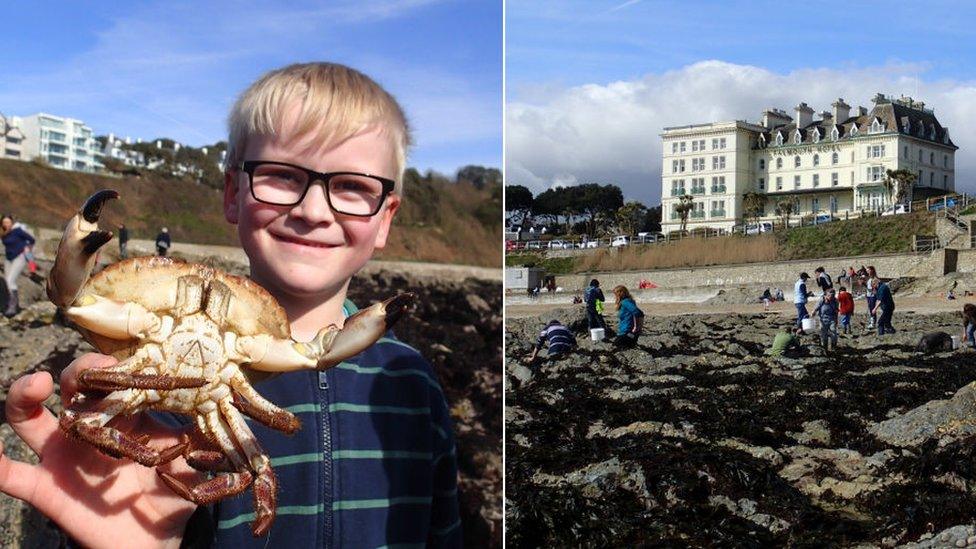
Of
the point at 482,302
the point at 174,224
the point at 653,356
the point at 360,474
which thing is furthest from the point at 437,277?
the point at 360,474

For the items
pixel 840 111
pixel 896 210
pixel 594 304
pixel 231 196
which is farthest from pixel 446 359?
pixel 231 196

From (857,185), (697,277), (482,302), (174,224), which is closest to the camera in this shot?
(857,185)

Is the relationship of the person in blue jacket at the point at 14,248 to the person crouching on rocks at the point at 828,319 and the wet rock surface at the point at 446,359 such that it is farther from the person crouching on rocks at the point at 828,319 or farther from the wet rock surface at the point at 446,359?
the person crouching on rocks at the point at 828,319

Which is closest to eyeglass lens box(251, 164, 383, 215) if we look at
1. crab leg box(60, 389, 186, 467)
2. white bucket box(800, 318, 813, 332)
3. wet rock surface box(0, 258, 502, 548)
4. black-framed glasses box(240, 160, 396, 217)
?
black-framed glasses box(240, 160, 396, 217)

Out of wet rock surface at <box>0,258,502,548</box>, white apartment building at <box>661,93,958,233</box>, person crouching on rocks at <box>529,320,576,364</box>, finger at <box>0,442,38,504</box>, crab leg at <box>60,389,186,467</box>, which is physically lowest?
wet rock surface at <box>0,258,502,548</box>

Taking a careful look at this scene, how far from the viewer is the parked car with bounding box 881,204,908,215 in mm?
4590

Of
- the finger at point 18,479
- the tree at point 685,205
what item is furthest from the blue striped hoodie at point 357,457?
the tree at point 685,205

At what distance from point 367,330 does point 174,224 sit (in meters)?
11.5

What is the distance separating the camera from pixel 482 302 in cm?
1817

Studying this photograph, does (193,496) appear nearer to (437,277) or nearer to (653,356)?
(653,356)

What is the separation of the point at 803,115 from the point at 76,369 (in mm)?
4329

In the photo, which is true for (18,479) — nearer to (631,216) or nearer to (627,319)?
(631,216)

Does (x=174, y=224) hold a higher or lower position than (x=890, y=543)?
higher

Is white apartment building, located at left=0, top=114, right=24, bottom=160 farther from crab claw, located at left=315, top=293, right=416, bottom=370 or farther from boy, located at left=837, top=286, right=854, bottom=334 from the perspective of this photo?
crab claw, located at left=315, top=293, right=416, bottom=370
